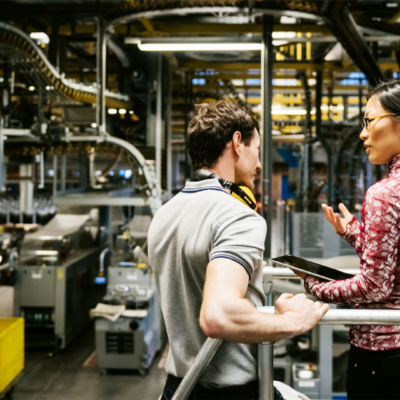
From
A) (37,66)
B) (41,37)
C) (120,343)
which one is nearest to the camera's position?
(120,343)

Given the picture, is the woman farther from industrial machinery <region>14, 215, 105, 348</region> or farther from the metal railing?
industrial machinery <region>14, 215, 105, 348</region>

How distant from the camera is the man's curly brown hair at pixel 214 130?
114 centimetres

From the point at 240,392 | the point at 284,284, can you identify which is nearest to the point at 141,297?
the point at 284,284

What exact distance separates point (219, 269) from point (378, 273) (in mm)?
475

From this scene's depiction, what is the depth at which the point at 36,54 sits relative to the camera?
4625 millimetres

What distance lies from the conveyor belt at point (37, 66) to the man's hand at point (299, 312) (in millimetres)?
4335

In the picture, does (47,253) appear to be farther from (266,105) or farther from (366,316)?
(366,316)

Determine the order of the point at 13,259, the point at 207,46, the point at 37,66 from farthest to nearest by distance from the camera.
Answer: the point at 13,259 → the point at 37,66 → the point at 207,46

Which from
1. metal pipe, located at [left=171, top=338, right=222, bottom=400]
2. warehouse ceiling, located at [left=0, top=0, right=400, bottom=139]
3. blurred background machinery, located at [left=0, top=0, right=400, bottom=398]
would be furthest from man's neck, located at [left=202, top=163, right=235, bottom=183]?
warehouse ceiling, located at [left=0, top=0, right=400, bottom=139]

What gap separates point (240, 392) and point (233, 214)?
1.55ft

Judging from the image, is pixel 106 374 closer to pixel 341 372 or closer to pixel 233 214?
pixel 341 372

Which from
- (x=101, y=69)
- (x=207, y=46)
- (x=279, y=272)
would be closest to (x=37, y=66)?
(x=101, y=69)

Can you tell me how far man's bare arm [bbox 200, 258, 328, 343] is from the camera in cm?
85

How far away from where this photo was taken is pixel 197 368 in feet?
3.33
